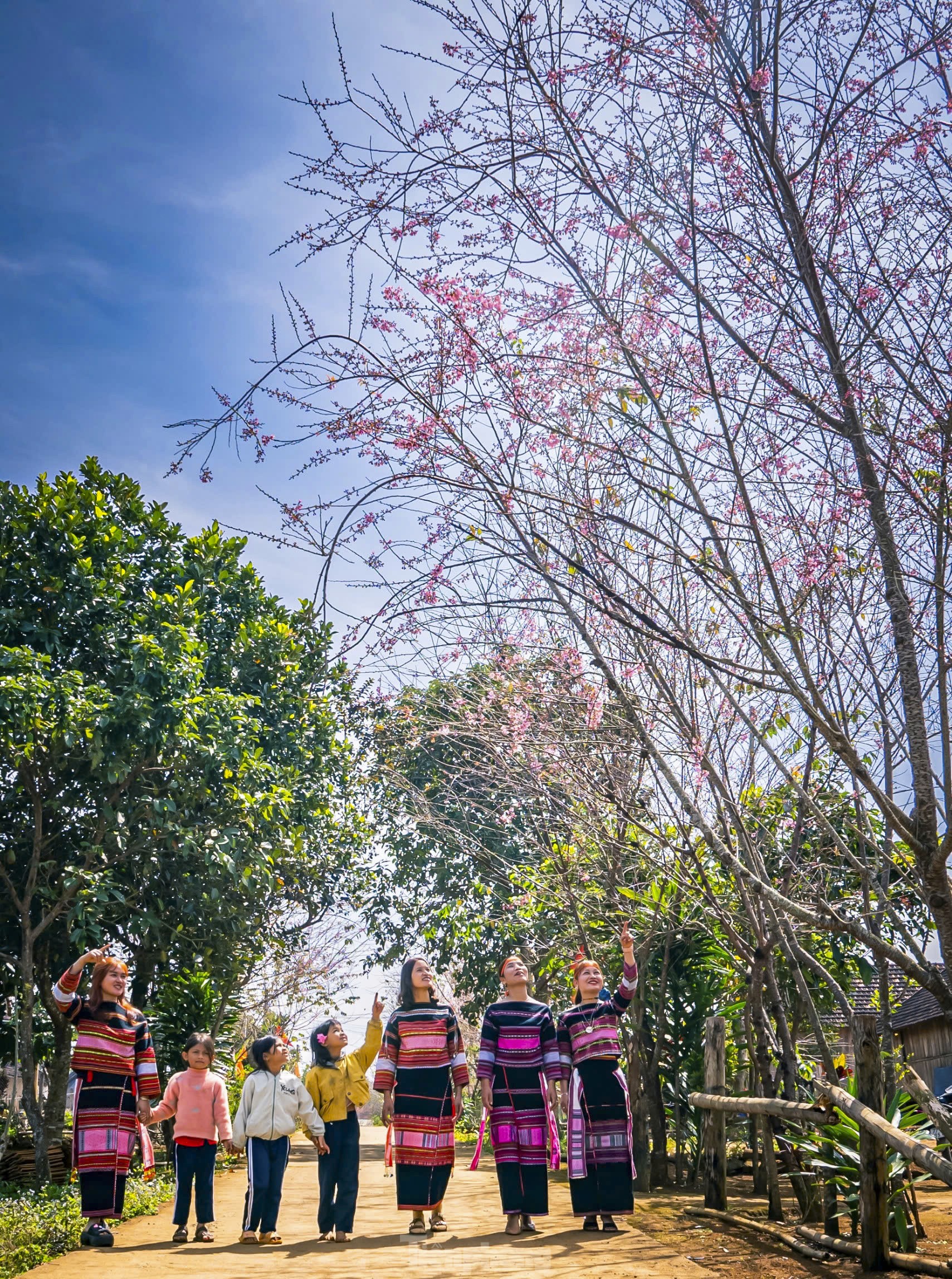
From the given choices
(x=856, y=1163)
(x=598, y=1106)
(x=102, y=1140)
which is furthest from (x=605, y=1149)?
(x=102, y=1140)

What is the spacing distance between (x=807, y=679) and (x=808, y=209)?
204 centimetres

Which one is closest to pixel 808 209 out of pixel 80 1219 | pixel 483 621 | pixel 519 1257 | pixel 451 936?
pixel 483 621

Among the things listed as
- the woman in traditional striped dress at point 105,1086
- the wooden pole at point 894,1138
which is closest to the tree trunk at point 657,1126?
the woman in traditional striped dress at point 105,1086

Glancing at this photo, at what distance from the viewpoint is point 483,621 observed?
822 cm

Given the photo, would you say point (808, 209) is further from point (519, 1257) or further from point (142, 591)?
point (142, 591)

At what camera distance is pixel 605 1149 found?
7355mm

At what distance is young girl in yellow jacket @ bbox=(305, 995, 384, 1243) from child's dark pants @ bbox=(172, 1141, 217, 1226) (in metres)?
0.80

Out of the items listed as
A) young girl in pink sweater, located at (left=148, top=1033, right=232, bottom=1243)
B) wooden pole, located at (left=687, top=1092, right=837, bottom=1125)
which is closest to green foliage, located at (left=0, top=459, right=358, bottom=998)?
young girl in pink sweater, located at (left=148, top=1033, right=232, bottom=1243)

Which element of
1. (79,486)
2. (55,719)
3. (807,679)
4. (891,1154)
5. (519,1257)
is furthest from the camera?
(79,486)

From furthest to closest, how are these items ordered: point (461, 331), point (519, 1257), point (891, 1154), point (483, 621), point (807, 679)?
point (483, 621) → point (519, 1257) → point (891, 1154) → point (461, 331) → point (807, 679)

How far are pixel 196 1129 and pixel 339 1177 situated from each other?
109 centimetres

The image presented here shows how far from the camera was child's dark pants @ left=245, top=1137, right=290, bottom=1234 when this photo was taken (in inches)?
300

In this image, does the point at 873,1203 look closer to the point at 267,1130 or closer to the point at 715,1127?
the point at 715,1127

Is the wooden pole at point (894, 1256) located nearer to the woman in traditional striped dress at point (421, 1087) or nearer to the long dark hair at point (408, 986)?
the woman in traditional striped dress at point (421, 1087)
